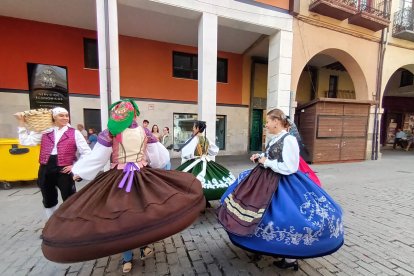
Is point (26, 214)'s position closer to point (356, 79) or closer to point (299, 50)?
point (299, 50)

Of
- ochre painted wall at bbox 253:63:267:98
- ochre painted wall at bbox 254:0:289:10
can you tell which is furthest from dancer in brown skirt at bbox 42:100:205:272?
ochre painted wall at bbox 253:63:267:98

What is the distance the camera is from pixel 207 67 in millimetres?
6887

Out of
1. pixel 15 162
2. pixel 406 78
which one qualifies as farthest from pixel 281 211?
pixel 406 78

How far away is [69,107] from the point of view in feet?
28.0

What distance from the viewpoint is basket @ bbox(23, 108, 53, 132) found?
2.79 meters

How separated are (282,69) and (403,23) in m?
7.03

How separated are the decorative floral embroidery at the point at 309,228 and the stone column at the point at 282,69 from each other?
600cm

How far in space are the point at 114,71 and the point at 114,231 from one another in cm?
524

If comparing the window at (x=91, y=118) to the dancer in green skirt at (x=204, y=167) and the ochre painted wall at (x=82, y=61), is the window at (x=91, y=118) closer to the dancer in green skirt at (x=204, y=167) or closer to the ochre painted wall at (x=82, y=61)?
the ochre painted wall at (x=82, y=61)

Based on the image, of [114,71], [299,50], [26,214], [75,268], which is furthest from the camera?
[299,50]

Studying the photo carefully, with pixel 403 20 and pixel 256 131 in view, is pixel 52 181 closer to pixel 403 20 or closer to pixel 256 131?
pixel 256 131

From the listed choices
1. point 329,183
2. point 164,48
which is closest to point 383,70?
point 329,183

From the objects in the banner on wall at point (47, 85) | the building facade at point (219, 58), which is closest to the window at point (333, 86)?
the building facade at point (219, 58)

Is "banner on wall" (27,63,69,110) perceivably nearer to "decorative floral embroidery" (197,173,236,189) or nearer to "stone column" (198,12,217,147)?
"stone column" (198,12,217,147)
